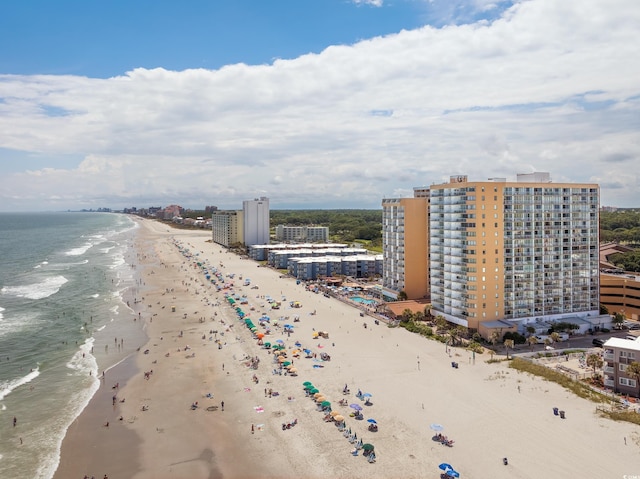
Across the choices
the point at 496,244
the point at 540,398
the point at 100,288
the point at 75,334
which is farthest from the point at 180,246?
the point at 540,398

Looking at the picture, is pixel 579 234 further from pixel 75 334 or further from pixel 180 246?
pixel 180 246

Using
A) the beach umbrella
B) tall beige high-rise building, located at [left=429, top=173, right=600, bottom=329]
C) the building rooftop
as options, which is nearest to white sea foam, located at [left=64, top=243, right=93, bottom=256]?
tall beige high-rise building, located at [left=429, top=173, right=600, bottom=329]

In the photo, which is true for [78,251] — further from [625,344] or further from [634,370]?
[634,370]

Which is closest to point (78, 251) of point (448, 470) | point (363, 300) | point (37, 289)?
point (37, 289)

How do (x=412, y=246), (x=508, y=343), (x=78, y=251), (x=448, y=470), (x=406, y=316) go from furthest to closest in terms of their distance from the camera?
1. (x=78, y=251)
2. (x=412, y=246)
3. (x=406, y=316)
4. (x=508, y=343)
5. (x=448, y=470)

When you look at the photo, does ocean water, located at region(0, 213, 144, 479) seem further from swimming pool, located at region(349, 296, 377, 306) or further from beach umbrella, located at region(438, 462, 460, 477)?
swimming pool, located at region(349, 296, 377, 306)

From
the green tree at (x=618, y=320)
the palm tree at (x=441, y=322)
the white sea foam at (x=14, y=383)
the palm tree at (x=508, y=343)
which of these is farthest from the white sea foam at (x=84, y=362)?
the green tree at (x=618, y=320)

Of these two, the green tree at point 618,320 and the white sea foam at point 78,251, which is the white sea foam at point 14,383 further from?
the white sea foam at point 78,251

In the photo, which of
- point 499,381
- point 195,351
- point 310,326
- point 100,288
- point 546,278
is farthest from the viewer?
point 100,288
